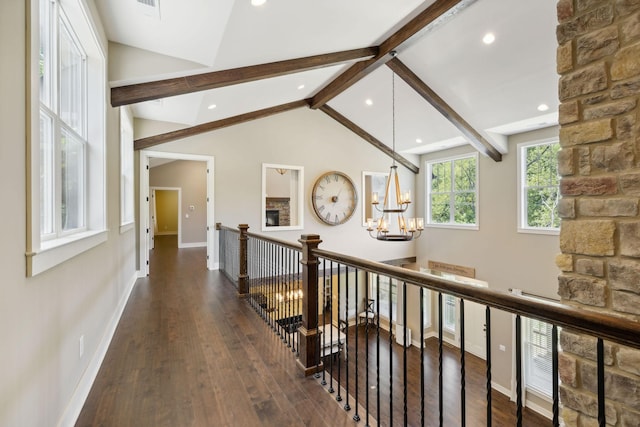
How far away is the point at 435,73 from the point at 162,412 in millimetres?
5582

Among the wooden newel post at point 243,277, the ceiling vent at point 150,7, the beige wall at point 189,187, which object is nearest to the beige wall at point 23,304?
the ceiling vent at point 150,7

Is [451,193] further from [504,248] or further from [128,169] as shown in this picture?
[128,169]

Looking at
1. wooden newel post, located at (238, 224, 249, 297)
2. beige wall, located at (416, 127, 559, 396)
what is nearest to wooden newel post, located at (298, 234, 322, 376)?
wooden newel post, located at (238, 224, 249, 297)

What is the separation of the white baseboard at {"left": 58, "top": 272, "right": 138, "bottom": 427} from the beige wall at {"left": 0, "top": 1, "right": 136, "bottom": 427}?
0.03 meters

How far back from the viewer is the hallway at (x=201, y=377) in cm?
181

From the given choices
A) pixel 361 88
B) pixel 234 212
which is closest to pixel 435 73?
pixel 361 88

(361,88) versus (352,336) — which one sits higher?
(361,88)

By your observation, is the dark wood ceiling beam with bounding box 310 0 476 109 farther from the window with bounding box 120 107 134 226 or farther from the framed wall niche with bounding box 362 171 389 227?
the window with bounding box 120 107 134 226

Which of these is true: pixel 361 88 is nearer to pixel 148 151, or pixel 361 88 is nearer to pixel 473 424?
pixel 148 151

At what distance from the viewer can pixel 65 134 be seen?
78.8 inches

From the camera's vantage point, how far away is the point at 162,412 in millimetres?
1836

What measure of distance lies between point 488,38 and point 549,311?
14.1ft

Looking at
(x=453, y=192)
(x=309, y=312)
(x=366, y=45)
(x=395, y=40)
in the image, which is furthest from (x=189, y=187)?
(x=309, y=312)

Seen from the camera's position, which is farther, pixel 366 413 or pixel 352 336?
pixel 352 336
